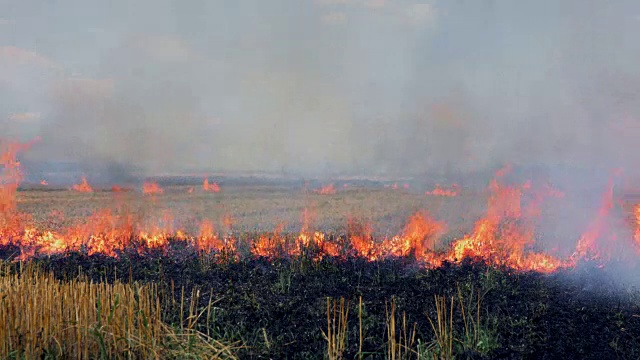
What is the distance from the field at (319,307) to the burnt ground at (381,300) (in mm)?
23

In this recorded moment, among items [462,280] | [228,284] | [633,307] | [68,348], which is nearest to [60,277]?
[228,284]

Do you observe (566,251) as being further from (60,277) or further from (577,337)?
(60,277)

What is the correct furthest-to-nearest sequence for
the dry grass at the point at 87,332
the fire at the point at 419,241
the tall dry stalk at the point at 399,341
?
the fire at the point at 419,241 → the tall dry stalk at the point at 399,341 → the dry grass at the point at 87,332

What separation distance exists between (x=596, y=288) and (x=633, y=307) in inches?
47.1

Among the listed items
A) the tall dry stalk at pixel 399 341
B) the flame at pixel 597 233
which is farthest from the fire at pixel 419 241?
the tall dry stalk at pixel 399 341

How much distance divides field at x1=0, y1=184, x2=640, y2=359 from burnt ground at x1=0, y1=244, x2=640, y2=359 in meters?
0.02

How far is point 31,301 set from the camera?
7.13 m

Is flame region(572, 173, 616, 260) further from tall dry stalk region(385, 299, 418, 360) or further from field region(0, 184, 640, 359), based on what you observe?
tall dry stalk region(385, 299, 418, 360)

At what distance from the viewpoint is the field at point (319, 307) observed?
262 inches

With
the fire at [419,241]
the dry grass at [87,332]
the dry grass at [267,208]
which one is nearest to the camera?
the dry grass at [87,332]

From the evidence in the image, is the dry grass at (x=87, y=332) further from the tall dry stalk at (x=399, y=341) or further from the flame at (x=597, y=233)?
the flame at (x=597, y=233)

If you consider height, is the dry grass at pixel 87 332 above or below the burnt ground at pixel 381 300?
above

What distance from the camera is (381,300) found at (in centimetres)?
912

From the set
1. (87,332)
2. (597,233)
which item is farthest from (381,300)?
(597,233)
